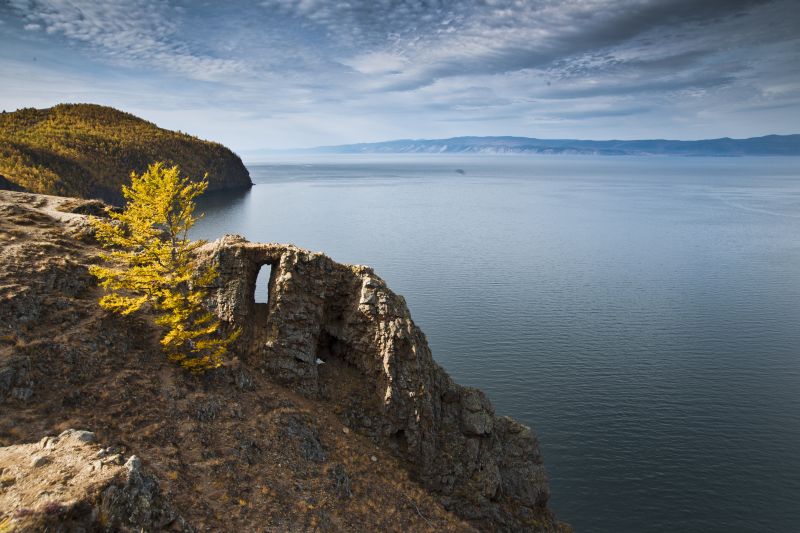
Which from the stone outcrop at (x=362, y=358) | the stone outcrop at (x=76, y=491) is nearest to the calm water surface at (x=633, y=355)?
the stone outcrop at (x=362, y=358)

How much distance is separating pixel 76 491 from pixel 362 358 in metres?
22.8

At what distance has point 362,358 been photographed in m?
39.3

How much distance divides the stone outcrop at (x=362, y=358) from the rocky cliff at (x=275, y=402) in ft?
0.36

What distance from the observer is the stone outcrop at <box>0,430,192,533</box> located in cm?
1728

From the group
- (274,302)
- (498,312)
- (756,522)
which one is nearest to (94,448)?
(274,302)

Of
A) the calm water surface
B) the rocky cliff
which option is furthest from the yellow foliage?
the calm water surface

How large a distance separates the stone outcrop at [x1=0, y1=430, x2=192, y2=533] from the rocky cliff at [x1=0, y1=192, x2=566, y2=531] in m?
3.11

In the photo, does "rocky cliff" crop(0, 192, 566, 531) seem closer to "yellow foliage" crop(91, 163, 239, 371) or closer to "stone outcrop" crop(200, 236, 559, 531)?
"stone outcrop" crop(200, 236, 559, 531)

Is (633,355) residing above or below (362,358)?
below

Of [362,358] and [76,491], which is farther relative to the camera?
[362,358]

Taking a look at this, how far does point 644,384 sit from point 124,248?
2515 inches

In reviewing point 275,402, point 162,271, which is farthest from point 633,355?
point 162,271

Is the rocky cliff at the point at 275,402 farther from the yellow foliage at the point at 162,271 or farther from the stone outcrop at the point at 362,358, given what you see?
the yellow foliage at the point at 162,271

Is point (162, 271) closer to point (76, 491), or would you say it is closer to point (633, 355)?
point (76, 491)
